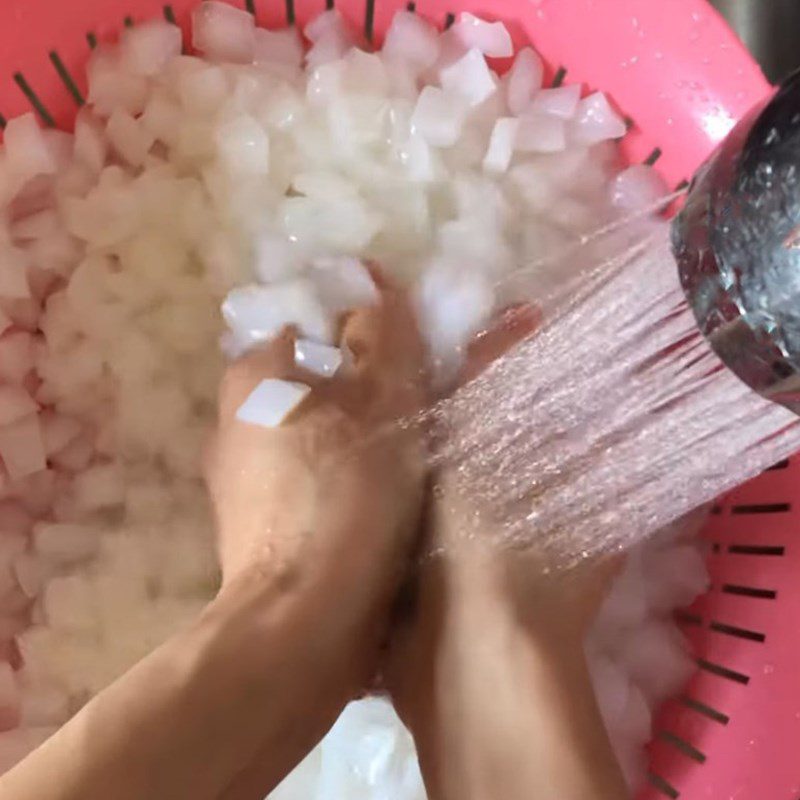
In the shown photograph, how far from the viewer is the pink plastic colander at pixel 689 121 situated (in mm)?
798

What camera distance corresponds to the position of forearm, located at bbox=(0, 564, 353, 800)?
1.95ft

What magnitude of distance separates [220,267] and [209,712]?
355 mm

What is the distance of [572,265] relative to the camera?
2.80 ft

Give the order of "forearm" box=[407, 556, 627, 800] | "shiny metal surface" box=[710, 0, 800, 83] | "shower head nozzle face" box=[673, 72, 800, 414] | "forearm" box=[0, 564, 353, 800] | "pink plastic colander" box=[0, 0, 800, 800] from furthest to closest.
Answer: "shiny metal surface" box=[710, 0, 800, 83] → "pink plastic colander" box=[0, 0, 800, 800] → "forearm" box=[407, 556, 627, 800] → "forearm" box=[0, 564, 353, 800] → "shower head nozzle face" box=[673, 72, 800, 414]

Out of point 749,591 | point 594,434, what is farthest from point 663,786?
point 594,434

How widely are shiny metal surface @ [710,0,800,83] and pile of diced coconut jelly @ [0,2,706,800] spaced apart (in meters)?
0.22

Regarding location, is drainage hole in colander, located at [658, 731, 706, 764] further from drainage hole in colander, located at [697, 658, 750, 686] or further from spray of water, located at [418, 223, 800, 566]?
spray of water, located at [418, 223, 800, 566]

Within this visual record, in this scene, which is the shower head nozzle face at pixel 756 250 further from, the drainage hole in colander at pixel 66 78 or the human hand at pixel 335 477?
the drainage hole in colander at pixel 66 78

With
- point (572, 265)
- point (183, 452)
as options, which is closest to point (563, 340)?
point (572, 265)

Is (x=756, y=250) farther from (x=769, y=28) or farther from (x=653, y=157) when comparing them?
(x=769, y=28)

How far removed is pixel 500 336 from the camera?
828mm

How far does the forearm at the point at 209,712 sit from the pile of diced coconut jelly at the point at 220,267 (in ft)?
0.50

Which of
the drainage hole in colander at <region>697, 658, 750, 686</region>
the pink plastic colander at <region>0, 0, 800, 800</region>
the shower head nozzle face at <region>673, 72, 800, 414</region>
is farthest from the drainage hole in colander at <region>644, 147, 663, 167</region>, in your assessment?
the drainage hole in colander at <region>697, 658, 750, 686</region>

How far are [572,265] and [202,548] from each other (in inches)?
14.4
